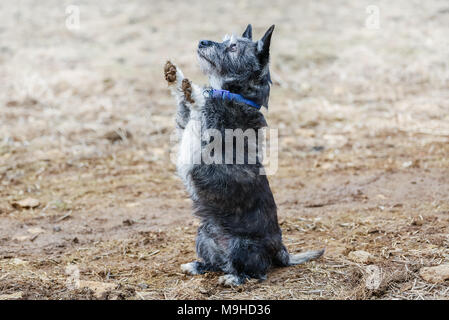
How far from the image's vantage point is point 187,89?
15.3 feet

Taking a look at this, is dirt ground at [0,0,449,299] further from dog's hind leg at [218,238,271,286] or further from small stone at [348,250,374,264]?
dog's hind leg at [218,238,271,286]

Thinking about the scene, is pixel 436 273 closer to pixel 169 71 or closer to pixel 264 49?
pixel 264 49

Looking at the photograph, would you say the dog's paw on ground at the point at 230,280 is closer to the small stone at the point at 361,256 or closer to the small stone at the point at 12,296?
the small stone at the point at 361,256

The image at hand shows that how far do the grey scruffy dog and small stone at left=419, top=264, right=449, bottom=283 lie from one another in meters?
1.05

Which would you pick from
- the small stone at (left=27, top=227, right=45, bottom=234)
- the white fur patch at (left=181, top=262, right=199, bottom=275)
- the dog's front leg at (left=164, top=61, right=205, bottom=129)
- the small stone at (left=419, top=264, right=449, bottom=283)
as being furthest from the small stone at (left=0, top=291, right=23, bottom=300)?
the small stone at (left=419, top=264, right=449, bottom=283)

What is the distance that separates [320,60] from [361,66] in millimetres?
1121

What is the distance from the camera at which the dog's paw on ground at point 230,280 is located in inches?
182

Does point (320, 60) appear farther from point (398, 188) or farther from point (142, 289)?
point (142, 289)

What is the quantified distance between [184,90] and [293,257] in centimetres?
193

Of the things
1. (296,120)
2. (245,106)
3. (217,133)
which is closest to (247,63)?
(245,106)

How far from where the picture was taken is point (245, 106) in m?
4.88

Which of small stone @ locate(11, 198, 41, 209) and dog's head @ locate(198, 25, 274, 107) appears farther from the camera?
small stone @ locate(11, 198, 41, 209)

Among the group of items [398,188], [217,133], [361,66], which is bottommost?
[398,188]

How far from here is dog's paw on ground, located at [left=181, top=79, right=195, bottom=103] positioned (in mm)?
4619
